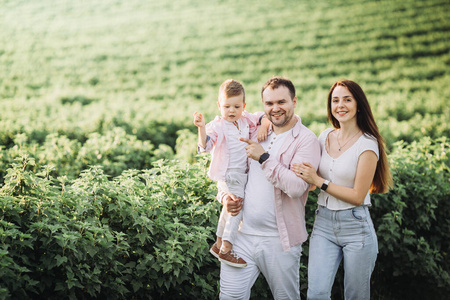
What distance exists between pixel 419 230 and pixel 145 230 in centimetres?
374

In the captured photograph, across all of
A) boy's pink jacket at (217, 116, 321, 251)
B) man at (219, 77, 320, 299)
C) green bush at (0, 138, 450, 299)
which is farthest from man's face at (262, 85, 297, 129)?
green bush at (0, 138, 450, 299)

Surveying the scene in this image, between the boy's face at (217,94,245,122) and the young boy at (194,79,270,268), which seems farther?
the boy's face at (217,94,245,122)

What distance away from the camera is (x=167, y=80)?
20.4 m

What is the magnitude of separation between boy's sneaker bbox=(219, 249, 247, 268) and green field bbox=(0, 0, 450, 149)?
29.5 feet

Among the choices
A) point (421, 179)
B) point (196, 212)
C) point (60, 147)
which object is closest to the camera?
point (196, 212)

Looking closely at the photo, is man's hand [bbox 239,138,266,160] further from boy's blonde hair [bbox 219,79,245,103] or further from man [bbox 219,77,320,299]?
boy's blonde hair [bbox 219,79,245,103]

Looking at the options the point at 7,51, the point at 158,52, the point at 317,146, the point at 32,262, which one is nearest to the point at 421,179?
the point at 317,146

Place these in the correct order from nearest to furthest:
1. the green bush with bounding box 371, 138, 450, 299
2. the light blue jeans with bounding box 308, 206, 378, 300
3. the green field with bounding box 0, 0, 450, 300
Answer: the light blue jeans with bounding box 308, 206, 378, 300
the green field with bounding box 0, 0, 450, 300
the green bush with bounding box 371, 138, 450, 299

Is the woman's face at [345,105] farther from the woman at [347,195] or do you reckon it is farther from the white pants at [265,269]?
the white pants at [265,269]

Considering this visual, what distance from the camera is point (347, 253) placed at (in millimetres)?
3221

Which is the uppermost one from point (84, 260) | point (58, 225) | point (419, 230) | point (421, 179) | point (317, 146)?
point (317, 146)

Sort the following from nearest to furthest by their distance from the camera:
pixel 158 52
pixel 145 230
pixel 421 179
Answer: pixel 145 230 < pixel 421 179 < pixel 158 52

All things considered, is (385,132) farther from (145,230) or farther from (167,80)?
(167,80)

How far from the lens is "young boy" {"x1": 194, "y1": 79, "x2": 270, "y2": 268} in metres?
3.22
